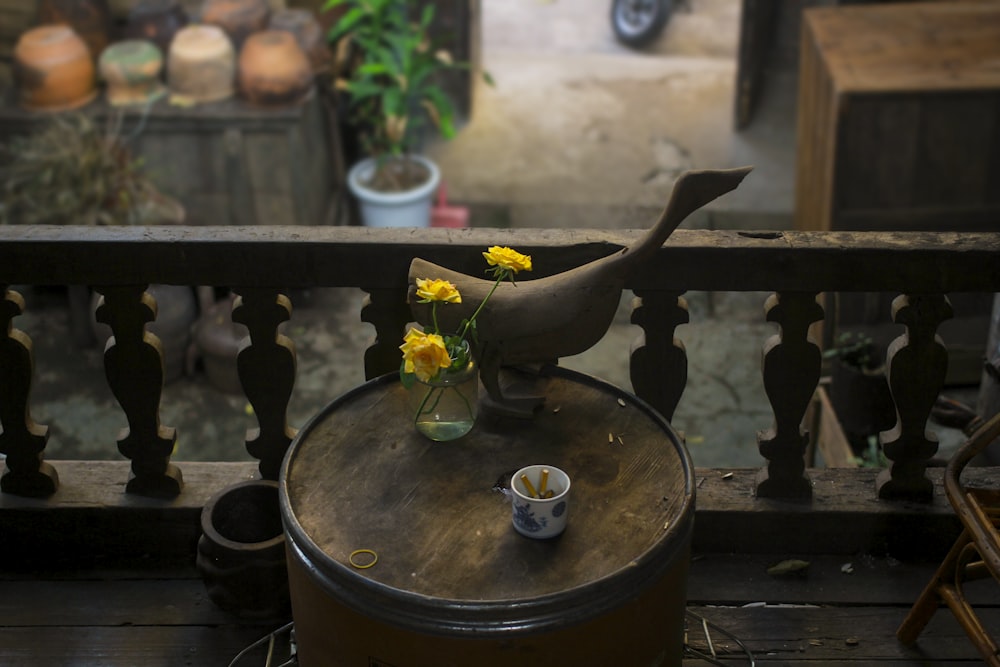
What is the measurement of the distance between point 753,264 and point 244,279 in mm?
1045

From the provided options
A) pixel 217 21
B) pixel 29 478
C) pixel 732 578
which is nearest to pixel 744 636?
pixel 732 578

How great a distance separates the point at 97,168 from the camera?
20.0 feet

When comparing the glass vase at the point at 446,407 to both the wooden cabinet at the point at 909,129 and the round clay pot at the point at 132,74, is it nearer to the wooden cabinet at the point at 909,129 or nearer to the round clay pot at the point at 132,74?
the wooden cabinet at the point at 909,129

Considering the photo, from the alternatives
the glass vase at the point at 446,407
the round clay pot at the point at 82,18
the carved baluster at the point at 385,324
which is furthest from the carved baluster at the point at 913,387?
the round clay pot at the point at 82,18

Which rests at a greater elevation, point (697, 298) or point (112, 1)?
point (112, 1)

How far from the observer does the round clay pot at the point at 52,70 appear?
637cm

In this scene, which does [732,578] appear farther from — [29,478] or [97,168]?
[97,168]

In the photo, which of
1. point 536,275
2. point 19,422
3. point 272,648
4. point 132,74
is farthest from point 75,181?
point 536,275

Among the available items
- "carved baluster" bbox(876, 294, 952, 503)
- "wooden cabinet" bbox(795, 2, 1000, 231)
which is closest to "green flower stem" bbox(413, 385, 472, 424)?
"carved baluster" bbox(876, 294, 952, 503)

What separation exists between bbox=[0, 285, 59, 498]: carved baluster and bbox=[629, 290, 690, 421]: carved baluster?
1298 millimetres

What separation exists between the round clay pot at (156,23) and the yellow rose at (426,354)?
523cm

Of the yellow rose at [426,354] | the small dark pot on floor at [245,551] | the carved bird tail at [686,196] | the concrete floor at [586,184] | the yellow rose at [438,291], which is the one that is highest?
the carved bird tail at [686,196]

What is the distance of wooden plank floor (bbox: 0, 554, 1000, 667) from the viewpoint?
2.50m

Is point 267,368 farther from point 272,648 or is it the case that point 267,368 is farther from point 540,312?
point 540,312
